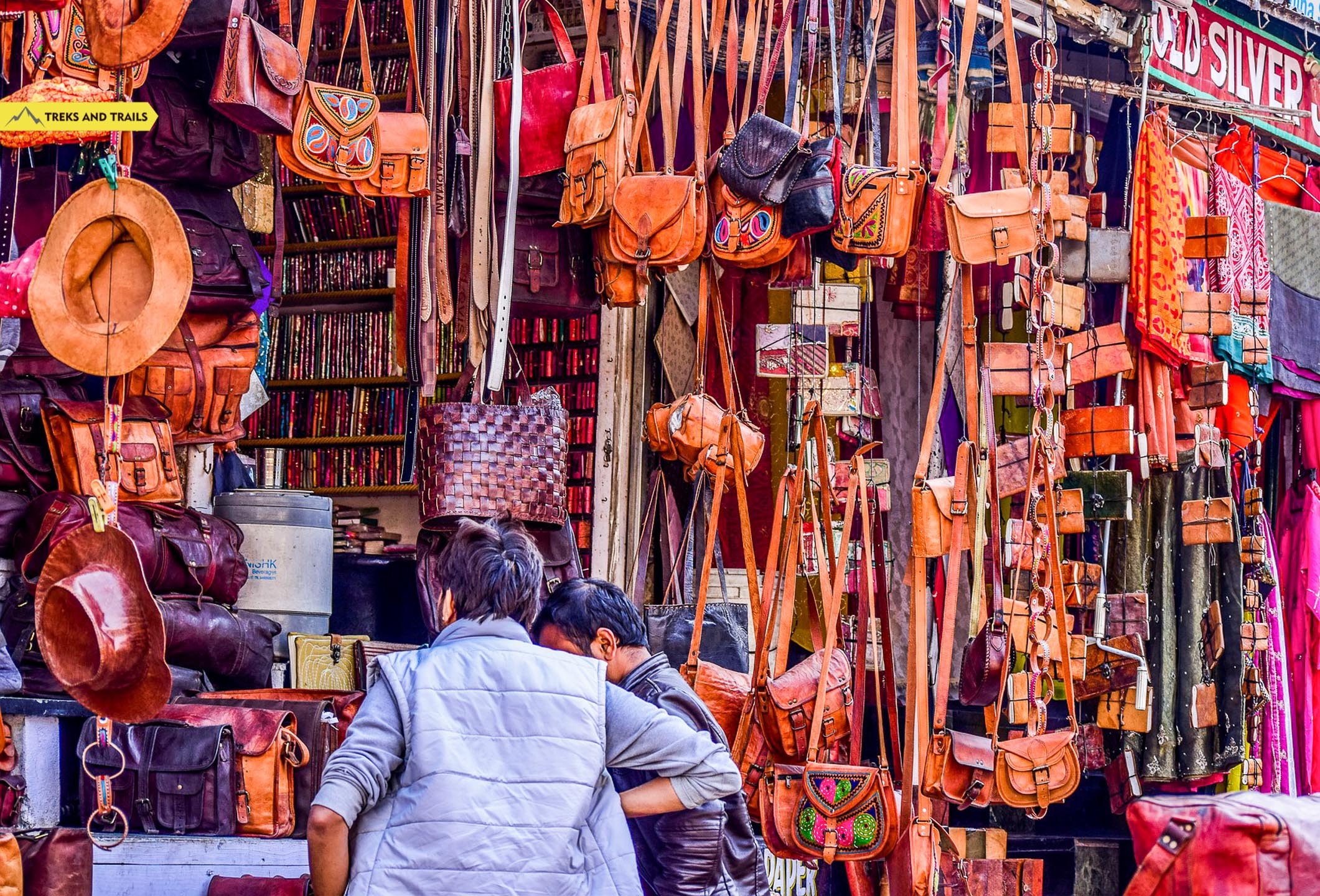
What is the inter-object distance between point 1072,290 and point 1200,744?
6.07 ft

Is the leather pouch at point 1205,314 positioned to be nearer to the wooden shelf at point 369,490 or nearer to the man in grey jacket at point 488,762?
the wooden shelf at point 369,490

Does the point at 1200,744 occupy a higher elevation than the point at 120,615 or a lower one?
lower

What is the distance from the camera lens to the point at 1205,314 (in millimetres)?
6816

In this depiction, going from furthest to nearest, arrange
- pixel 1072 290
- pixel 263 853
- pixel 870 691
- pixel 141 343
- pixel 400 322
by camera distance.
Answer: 1. pixel 870 691
2. pixel 1072 290
3. pixel 400 322
4. pixel 263 853
5. pixel 141 343

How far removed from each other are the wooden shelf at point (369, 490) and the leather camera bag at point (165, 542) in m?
1.29

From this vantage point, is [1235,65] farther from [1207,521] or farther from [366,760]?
[366,760]

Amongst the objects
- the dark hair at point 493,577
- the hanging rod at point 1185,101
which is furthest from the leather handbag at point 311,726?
the hanging rod at point 1185,101

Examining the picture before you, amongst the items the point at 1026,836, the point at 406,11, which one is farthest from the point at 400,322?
the point at 1026,836

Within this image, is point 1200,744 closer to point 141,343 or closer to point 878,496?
point 878,496

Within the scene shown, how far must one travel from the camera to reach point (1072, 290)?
6352mm

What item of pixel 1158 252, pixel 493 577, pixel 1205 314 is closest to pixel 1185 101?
pixel 1158 252

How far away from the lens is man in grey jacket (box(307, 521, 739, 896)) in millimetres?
3281

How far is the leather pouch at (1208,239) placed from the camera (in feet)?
22.8

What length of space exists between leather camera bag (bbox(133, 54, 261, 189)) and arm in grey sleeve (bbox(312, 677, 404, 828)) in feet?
7.56
